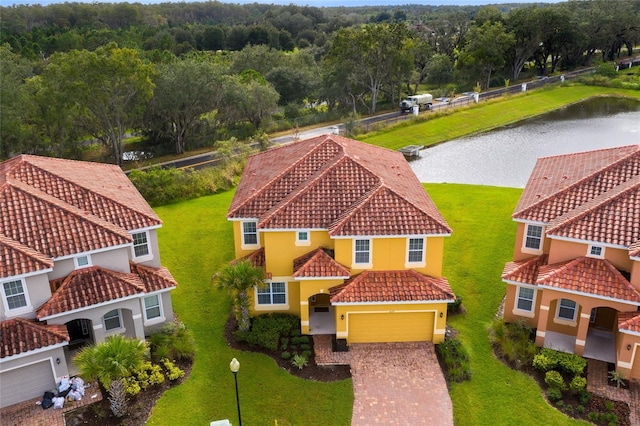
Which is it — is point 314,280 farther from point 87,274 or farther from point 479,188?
point 479,188

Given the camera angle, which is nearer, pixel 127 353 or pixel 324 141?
pixel 127 353

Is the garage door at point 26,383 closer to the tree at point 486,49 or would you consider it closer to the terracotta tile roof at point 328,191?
the terracotta tile roof at point 328,191

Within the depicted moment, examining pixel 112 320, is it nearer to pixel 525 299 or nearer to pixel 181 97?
pixel 525 299

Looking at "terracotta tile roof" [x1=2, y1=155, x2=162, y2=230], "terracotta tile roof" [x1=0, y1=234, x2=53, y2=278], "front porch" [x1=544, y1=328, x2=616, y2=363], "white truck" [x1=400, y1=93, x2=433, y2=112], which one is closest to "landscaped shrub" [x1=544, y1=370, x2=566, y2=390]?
"front porch" [x1=544, y1=328, x2=616, y2=363]

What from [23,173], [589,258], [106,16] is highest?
[106,16]

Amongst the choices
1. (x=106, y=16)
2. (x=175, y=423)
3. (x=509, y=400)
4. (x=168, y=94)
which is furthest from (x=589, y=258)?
(x=106, y=16)

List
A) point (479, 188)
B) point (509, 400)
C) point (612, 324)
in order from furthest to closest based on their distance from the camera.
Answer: point (479, 188) → point (612, 324) → point (509, 400)
